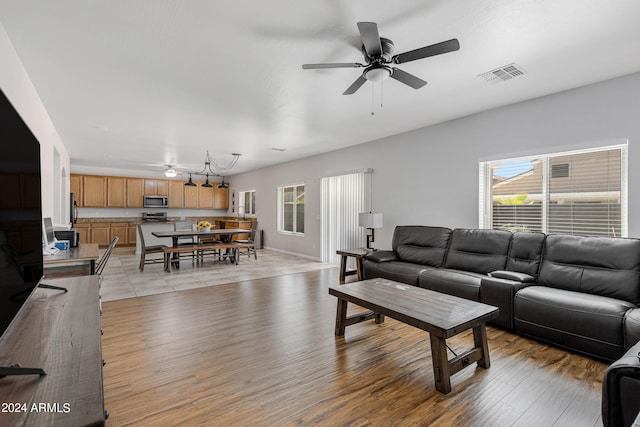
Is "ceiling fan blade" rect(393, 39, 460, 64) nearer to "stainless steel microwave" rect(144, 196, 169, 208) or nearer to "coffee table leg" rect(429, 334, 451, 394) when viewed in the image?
"coffee table leg" rect(429, 334, 451, 394)

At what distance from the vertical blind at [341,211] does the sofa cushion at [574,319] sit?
3539 mm

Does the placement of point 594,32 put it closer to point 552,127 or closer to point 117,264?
point 552,127

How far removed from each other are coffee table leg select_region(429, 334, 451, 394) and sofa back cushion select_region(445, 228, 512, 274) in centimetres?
207

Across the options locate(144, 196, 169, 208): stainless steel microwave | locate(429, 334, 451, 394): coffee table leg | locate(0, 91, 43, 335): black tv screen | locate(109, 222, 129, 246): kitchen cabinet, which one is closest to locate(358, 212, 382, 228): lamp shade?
locate(429, 334, 451, 394): coffee table leg

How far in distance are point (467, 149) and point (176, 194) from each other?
10.1 metres

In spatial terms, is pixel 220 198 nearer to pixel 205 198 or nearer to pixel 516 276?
pixel 205 198

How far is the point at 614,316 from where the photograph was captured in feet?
7.95

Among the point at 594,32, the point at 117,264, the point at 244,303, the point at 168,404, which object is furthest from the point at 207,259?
the point at 594,32

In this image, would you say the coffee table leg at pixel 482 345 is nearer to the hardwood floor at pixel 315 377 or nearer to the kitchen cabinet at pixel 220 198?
the hardwood floor at pixel 315 377

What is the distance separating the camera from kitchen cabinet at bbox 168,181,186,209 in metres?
11.1

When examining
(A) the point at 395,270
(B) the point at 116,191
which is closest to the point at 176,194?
(B) the point at 116,191

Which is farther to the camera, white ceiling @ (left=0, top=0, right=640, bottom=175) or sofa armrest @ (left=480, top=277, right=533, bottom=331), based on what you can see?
sofa armrest @ (left=480, top=277, right=533, bottom=331)

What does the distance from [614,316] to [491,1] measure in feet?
8.57

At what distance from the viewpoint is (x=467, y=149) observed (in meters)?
4.47
